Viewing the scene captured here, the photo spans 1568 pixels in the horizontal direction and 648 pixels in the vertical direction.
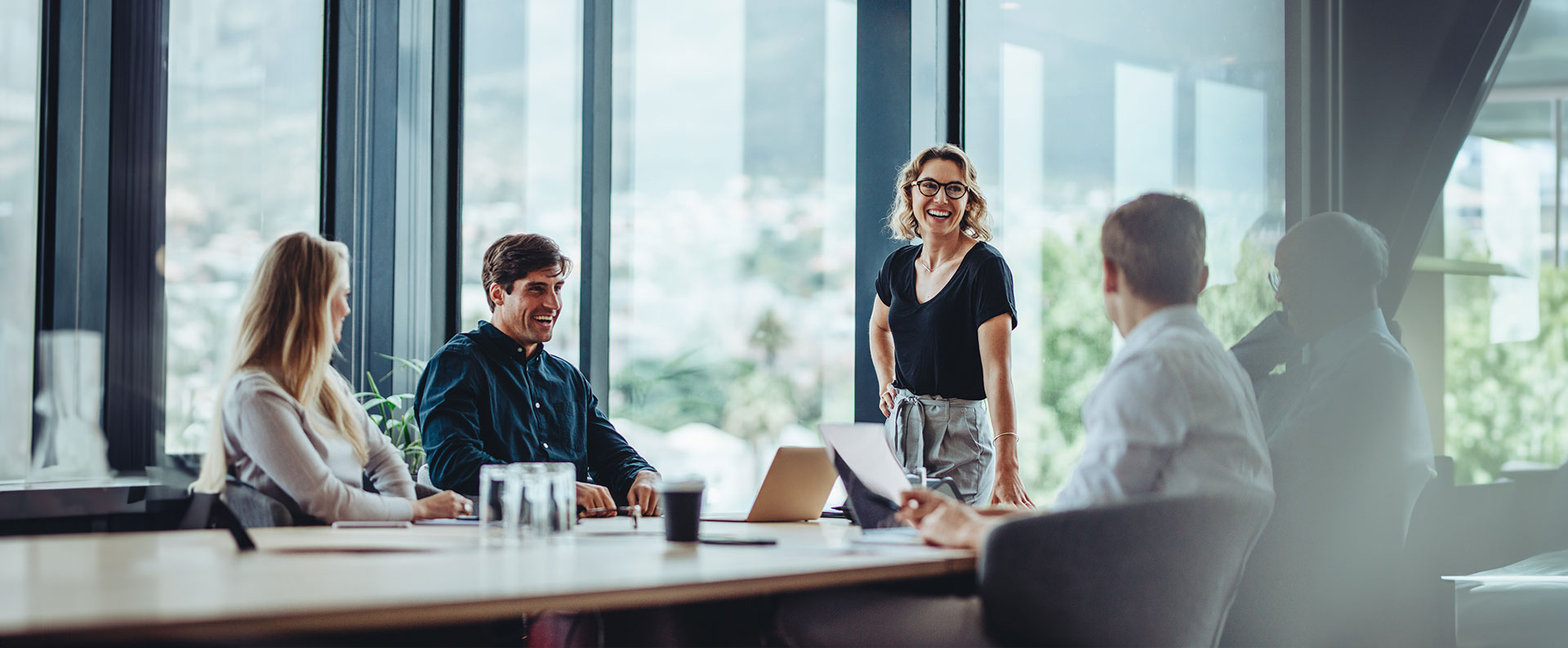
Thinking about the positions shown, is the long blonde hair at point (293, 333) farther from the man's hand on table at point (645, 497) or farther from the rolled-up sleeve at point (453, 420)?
the man's hand on table at point (645, 497)

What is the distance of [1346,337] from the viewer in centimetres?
233

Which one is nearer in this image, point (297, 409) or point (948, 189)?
point (297, 409)

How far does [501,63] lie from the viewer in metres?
4.67

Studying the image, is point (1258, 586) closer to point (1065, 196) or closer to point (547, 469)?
point (547, 469)

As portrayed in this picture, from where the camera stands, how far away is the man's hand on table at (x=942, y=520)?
69.9 inches

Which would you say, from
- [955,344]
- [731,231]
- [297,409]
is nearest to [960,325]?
[955,344]

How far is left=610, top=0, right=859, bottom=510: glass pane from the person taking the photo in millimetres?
4906

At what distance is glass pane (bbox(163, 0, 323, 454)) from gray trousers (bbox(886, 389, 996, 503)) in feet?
6.25

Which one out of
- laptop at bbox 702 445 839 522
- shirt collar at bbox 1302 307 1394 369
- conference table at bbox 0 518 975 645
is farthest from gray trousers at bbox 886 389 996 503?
conference table at bbox 0 518 975 645

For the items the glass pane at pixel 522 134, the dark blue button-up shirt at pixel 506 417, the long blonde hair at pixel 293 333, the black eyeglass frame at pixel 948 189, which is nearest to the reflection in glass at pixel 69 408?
the dark blue button-up shirt at pixel 506 417

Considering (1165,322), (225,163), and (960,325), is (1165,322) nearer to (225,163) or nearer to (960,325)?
(960,325)

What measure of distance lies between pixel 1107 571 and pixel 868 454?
2.06 feet

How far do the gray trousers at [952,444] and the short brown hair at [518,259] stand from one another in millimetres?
1013

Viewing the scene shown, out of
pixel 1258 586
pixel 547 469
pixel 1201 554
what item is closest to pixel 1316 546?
pixel 1258 586
